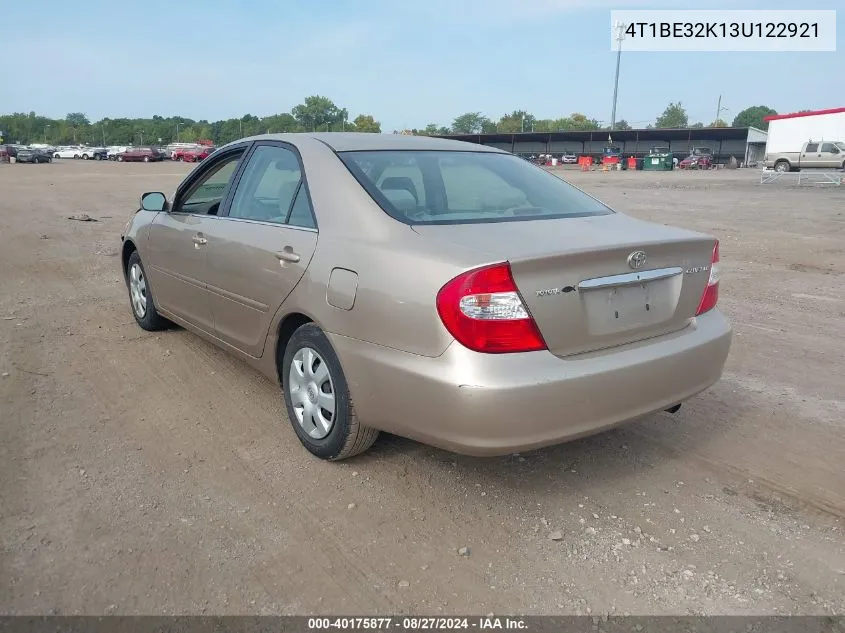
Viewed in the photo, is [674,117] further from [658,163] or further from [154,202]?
[154,202]

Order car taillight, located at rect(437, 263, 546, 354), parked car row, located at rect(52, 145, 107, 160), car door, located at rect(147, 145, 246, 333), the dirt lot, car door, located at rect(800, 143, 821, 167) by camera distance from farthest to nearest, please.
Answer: parked car row, located at rect(52, 145, 107, 160) < car door, located at rect(800, 143, 821, 167) < car door, located at rect(147, 145, 246, 333) < car taillight, located at rect(437, 263, 546, 354) < the dirt lot

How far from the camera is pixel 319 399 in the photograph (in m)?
3.24

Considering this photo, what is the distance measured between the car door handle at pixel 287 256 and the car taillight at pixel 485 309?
1012 millimetres

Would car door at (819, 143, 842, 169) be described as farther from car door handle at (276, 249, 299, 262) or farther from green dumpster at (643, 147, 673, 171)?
car door handle at (276, 249, 299, 262)

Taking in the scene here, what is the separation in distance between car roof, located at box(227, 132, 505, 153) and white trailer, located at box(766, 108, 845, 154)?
144 feet

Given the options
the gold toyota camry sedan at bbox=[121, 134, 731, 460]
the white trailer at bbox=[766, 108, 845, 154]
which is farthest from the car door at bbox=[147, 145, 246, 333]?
the white trailer at bbox=[766, 108, 845, 154]

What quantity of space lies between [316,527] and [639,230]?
1.97 meters

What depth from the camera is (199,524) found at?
2789mm

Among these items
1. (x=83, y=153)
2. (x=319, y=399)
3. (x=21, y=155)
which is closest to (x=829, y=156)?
(x=319, y=399)

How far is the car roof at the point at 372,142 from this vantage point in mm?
3652

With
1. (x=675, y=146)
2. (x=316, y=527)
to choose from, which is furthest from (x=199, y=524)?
(x=675, y=146)

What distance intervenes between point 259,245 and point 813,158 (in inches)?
1555

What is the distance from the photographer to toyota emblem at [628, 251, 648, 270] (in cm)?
280

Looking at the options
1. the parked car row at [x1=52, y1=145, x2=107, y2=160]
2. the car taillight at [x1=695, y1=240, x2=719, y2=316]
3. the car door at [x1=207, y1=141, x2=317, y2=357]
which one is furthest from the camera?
the parked car row at [x1=52, y1=145, x2=107, y2=160]
